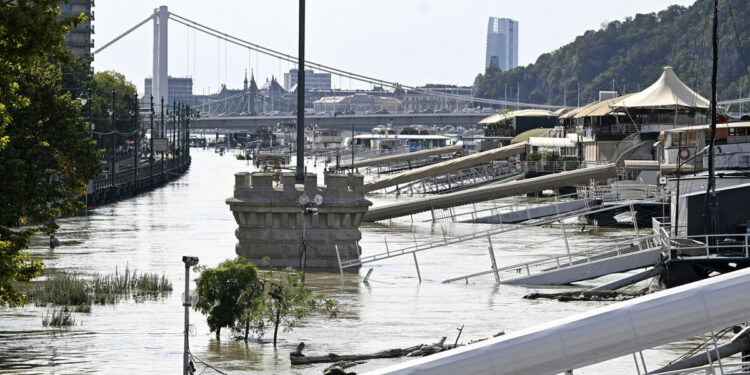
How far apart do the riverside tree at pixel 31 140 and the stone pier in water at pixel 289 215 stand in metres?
5.78

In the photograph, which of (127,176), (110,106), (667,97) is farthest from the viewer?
(110,106)

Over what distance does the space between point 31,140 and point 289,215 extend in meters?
10.3

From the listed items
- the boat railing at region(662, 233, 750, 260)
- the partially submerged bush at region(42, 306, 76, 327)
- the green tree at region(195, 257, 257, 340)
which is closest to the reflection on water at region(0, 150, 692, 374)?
the partially submerged bush at region(42, 306, 76, 327)

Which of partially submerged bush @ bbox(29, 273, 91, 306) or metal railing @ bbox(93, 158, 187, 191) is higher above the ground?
metal railing @ bbox(93, 158, 187, 191)

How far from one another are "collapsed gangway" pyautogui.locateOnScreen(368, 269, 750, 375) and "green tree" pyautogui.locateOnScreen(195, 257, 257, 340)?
1526cm

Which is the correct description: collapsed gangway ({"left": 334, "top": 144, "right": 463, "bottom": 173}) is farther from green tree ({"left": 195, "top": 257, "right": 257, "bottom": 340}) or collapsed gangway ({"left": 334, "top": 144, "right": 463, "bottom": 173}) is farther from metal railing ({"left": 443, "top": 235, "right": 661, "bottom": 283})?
green tree ({"left": 195, "top": 257, "right": 257, "bottom": 340})

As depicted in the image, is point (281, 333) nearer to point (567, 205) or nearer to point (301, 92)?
point (301, 92)

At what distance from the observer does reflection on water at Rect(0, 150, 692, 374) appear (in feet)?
99.2

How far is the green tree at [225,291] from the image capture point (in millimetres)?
32781

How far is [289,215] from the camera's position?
44.2 metres

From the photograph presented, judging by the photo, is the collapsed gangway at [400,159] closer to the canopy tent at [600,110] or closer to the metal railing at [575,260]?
the canopy tent at [600,110]

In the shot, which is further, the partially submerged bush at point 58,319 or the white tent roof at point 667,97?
the white tent roof at point 667,97

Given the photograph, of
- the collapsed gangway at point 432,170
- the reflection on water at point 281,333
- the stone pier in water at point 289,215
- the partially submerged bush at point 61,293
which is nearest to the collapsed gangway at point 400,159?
the collapsed gangway at point 432,170

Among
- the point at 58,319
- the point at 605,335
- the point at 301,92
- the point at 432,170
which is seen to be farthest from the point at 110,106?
the point at 605,335
